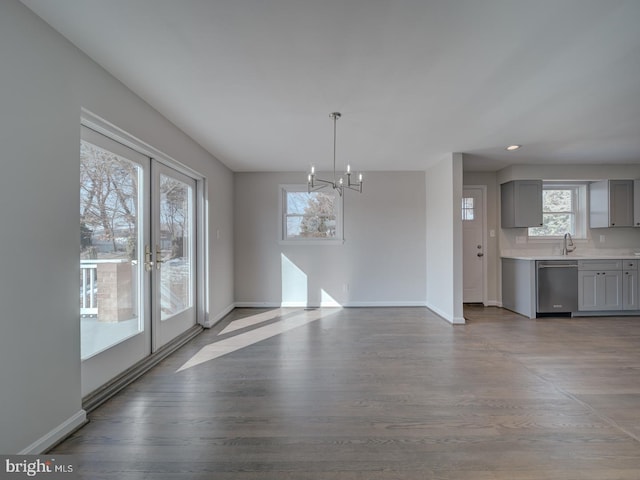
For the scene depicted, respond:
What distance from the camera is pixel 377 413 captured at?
6.34 feet

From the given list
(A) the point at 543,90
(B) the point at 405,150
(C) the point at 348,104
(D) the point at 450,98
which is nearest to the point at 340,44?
(C) the point at 348,104

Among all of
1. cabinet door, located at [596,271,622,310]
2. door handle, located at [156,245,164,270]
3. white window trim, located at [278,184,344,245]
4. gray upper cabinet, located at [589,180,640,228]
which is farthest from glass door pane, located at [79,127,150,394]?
gray upper cabinet, located at [589,180,640,228]

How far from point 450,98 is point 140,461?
3.38m

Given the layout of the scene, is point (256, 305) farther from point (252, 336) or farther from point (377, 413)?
point (377, 413)

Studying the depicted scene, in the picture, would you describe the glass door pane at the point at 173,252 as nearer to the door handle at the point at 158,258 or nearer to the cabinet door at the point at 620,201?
the door handle at the point at 158,258

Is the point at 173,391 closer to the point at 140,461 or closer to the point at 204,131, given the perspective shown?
the point at 140,461

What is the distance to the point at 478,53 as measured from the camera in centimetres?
180

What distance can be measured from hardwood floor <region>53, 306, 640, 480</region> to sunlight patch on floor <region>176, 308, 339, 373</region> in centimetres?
3

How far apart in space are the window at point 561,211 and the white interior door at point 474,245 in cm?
89

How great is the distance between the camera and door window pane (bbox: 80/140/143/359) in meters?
2.02

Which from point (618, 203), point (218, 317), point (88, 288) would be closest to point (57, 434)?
point (88, 288)

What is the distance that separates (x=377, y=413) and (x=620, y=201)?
5685mm

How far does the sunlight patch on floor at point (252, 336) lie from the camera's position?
292cm

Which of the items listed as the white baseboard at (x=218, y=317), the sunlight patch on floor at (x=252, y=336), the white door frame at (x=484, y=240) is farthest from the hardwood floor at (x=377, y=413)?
the white door frame at (x=484, y=240)
